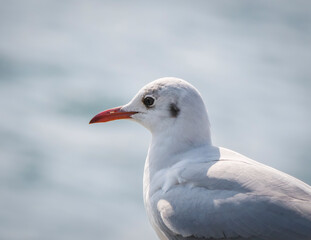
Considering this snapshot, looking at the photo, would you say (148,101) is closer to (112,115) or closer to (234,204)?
(112,115)

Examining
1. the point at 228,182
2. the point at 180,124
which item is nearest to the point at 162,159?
the point at 180,124

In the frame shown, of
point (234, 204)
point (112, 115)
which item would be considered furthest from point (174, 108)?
point (234, 204)

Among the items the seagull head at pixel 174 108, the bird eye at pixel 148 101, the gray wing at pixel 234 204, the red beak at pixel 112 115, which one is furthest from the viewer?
the red beak at pixel 112 115

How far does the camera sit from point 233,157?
4.99 metres

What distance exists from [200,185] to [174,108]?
0.69m

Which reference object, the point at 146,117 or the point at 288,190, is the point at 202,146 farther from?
the point at 288,190

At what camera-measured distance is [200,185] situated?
4.76 metres

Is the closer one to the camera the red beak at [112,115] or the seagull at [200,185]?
the seagull at [200,185]

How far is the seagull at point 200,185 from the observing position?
176 inches

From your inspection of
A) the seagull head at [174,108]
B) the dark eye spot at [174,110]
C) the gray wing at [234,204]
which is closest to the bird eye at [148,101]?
the seagull head at [174,108]

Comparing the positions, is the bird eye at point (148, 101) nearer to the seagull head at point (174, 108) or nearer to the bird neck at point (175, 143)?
the seagull head at point (174, 108)

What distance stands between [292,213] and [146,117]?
1.44 m

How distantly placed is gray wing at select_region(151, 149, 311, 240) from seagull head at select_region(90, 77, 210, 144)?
39 cm

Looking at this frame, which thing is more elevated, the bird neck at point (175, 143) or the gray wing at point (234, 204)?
the bird neck at point (175, 143)
